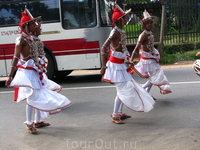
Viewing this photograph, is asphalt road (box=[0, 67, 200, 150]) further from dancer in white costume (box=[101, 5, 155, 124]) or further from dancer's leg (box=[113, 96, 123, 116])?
dancer in white costume (box=[101, 5, 155, 124])

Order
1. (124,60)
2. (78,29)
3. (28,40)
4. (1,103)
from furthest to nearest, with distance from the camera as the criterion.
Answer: (78,29), (1,103), (124,60), (28,40)

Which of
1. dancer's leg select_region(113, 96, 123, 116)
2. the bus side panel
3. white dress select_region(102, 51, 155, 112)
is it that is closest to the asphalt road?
dancer's leg select_region(113, 96, 123, 116)

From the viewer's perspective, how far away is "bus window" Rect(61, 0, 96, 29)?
910 cm

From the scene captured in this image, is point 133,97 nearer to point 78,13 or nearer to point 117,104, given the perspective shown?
point 117,104

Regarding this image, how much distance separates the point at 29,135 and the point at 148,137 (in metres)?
1.88

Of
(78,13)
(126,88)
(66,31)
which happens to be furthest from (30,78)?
(78,13)

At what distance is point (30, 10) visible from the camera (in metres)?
9.33

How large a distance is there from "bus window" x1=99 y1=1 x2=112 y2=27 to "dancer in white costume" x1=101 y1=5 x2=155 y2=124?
4282mm

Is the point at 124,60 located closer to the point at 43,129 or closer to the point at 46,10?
the point at 43,129

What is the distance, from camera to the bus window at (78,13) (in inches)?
358

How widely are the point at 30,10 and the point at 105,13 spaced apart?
7.71ft

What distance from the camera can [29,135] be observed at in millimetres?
4762

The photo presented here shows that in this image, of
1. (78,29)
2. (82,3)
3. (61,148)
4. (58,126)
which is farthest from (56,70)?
(61,148)

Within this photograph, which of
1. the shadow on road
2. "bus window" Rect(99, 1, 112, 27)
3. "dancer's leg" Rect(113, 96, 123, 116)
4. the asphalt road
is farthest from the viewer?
the shadow on road
